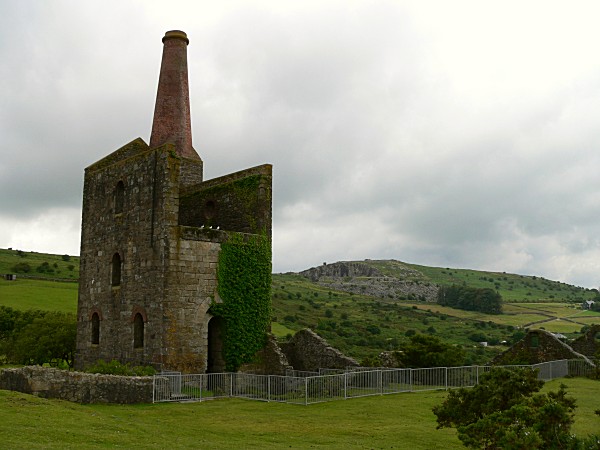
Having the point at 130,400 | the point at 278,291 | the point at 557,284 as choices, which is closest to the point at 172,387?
the point at 130,400

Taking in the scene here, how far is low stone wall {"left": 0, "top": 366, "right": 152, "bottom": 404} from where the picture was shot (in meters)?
20.5

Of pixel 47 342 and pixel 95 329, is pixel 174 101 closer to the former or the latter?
pixel 95 329

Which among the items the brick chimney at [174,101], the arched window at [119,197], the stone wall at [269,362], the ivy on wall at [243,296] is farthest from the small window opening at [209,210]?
the stone wall at [269,362]

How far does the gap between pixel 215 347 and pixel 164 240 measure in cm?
509

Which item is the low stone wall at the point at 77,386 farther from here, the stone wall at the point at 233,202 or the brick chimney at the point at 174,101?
the brick chimney at the point at 174,101

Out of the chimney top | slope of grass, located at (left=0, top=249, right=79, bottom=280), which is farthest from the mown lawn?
slope of grass, located at (left=0, top=249, right=79, bottom=280)

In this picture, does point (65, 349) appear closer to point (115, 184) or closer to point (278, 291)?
point (115, 184)

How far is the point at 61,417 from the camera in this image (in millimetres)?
15875

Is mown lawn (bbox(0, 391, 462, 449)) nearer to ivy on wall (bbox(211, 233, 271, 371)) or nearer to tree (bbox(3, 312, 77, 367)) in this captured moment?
ivy on wall (bbox(211, 233, 271, 371))

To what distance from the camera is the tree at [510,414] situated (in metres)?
10.5

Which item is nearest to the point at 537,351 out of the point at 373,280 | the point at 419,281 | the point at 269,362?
the point at 269,362

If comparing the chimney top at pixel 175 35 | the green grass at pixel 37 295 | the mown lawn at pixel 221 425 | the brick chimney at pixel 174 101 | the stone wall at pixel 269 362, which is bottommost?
the mown lawn at pixel 221 425

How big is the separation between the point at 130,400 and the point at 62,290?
1965 inches

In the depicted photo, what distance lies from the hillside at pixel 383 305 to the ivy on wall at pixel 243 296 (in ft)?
77.1
